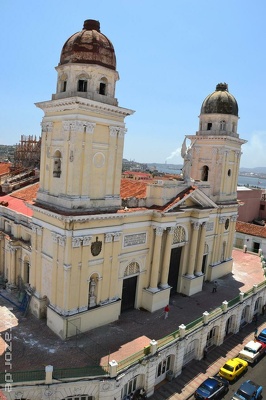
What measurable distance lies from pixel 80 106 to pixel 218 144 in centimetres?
1593

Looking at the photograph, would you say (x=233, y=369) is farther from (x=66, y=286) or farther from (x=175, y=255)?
(x=66, y=286)

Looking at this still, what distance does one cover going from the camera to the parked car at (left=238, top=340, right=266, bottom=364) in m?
24.1

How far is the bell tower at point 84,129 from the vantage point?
19.9 m

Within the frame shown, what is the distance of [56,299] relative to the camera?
20984mm

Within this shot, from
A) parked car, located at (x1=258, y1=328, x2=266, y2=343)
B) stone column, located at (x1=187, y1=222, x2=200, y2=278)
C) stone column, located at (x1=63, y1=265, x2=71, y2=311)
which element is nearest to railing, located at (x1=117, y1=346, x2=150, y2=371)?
stone column, located at (x1=63, y1=265, x2=71, y2=311)

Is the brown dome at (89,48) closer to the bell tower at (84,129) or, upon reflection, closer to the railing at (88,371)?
the bell tower at (84,129)

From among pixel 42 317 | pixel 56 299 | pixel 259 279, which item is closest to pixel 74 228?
pixel 56 299

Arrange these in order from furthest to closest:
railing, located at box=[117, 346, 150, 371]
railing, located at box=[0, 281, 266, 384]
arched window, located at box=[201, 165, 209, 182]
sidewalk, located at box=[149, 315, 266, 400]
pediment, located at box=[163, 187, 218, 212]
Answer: arched window, located at box=[201, 165, 209, 182] < pediment, located at box=[163, 187, 218, 212] < sidewalk, located at box=[149, 315, 266, 400] < railing, located at box=[117, 346, 150, 371] < railing, located at box=[0, 281, 266, 384]

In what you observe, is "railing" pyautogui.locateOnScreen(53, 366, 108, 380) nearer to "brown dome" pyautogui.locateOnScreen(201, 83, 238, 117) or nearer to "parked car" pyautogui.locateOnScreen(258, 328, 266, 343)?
"parked car" pyautogui.locateOnScreen(258, 328, 266, 343)

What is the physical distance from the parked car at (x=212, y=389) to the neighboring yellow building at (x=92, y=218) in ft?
20.5

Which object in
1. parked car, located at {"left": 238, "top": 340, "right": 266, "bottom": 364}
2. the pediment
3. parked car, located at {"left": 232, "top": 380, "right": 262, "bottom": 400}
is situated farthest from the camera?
the pediment

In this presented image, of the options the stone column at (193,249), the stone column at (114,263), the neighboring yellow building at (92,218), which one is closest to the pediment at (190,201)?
the neighboring yellow building at (92,218)

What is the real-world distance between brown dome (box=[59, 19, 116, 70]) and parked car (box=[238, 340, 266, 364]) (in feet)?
70.2

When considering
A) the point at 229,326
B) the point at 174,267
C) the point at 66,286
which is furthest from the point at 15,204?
the point at 229,326
